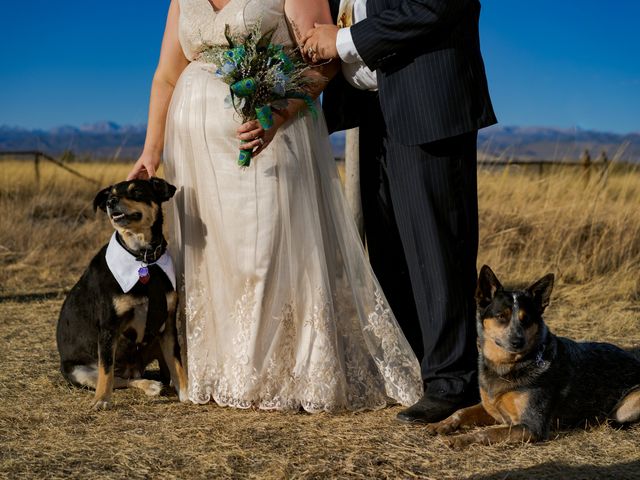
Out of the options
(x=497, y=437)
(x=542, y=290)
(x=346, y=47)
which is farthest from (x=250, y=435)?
(x=346, y=47)

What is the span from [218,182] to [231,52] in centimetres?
75

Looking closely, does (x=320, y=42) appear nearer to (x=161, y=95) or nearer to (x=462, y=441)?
(x=161, y=95)

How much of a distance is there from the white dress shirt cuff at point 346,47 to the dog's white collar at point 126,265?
1.52 meters

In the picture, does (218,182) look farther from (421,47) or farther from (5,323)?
(5,323)

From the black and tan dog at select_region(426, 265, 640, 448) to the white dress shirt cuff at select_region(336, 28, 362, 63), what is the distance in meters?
1.25

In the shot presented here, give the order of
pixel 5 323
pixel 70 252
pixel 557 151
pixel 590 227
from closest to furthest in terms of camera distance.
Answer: pixel 5 323 < pixel 590 227 < pixel 70 252 < pixel 557 151

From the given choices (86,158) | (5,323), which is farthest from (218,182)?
(86,158)

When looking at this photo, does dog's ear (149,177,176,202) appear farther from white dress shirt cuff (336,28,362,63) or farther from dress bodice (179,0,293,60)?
white dress shirt cuff (336,28,362,63)

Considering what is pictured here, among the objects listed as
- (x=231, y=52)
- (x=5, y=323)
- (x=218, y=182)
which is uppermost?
(x=231, y=52)

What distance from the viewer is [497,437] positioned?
147 inches

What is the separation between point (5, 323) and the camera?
22.5 feet

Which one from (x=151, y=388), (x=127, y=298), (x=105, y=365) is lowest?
(x=151, y=388)

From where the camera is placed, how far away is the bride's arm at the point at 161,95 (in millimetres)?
4562

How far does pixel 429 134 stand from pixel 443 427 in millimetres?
1435
